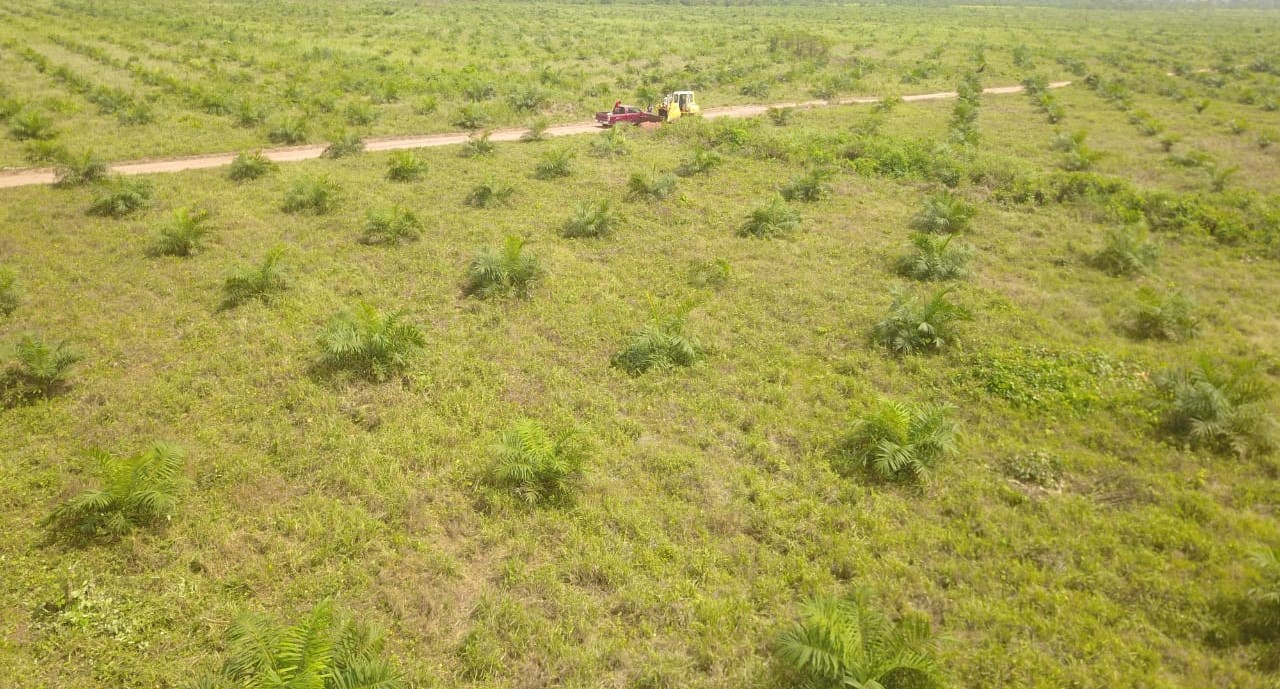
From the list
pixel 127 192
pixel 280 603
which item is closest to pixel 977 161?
pixel 280 603

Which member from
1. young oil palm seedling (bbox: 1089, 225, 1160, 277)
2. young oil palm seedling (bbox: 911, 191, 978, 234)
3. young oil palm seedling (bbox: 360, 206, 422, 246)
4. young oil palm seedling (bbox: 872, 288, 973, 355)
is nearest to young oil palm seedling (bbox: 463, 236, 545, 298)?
young oil palm seedling (bbox: 360, 206, 422, 246)

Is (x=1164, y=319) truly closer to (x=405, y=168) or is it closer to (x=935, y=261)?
(x=935, y=261)

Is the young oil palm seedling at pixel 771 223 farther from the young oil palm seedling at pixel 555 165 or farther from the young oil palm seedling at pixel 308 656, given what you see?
the young oil palm seedling at pixel 308 656

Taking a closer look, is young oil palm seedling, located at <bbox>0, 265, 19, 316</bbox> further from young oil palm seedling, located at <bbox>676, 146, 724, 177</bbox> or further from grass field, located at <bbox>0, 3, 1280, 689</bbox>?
young oil palm seedling, located at <bbox>676, 146, 724, 177</bbox>

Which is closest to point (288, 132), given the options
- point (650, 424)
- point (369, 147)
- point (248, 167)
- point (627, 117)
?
point (369, 147)

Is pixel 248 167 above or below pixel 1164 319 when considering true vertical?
above

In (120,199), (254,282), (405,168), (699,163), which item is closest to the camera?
(254,282)

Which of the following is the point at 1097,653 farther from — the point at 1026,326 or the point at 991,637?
the point at 1026,326
